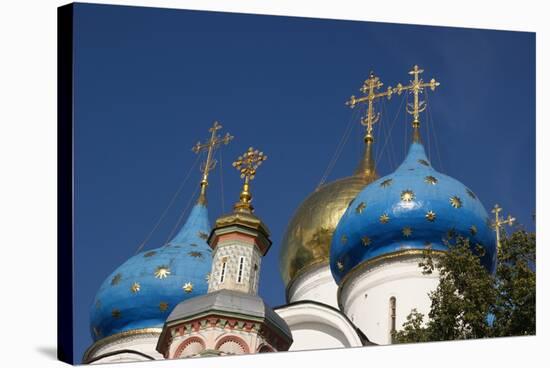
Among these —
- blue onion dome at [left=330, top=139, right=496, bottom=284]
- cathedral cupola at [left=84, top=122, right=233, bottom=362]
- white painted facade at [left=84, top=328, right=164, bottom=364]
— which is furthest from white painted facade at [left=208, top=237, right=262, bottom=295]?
blue onion dome at [left=330, top=139, right=496, bottom=284]

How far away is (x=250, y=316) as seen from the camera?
11.1m

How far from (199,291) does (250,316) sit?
2686mm

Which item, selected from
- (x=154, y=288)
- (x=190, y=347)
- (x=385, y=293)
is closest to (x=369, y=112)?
(x=385, y=293)

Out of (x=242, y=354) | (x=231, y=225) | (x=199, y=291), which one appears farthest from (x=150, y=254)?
(x=242, y=354)

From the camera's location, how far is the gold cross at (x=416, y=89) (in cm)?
1238

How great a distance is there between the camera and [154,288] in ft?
45.9

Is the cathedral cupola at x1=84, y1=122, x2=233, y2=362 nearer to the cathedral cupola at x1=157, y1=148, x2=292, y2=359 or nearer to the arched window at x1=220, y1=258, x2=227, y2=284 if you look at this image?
the cathedral cupola at x1=157, y1=148, x2=292, y2=359

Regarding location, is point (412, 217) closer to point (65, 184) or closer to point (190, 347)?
point (190, 347)

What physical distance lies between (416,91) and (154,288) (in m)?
3.50

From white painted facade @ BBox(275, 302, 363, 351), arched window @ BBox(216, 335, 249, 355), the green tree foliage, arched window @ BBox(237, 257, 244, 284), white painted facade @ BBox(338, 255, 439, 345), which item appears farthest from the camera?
white painted facade @ BBox(338, 255, 439, 345)

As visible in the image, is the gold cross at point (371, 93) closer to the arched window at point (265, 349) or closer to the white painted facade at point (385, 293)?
the white painted facade at point (385, 293)

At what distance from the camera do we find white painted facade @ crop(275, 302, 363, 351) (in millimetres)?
13078

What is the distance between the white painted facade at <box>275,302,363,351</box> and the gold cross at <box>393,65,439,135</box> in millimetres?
2076

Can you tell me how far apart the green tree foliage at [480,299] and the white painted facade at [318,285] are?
3688mm
